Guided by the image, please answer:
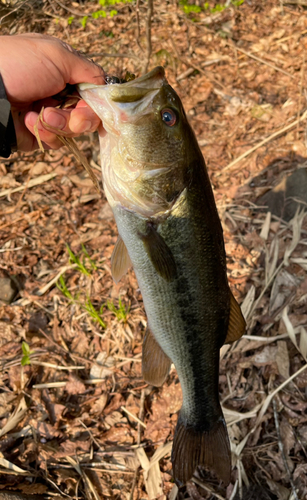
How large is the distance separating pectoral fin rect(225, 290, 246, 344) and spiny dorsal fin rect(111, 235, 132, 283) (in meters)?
0.68

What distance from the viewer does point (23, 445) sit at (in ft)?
10.2

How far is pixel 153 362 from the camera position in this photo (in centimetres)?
247

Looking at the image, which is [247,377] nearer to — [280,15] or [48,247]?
[48,247]

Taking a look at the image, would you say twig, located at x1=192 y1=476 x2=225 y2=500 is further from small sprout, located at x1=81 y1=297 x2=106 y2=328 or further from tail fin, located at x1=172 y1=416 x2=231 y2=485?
small sprout, located at x1=81 y1=297 x2=106 y2=328

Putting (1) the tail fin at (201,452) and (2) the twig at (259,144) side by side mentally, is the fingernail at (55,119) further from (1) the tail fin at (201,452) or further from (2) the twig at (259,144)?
(2) the twig at (259,144)

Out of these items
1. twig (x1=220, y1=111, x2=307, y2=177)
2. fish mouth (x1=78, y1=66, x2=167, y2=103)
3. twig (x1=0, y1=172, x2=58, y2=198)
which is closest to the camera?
fish mouth (x1=78, y1=66, x2=167, y2=103)

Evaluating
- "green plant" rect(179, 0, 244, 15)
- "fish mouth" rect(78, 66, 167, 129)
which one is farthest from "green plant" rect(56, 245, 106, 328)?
"green plant" rect(179, 0, 244, 15)

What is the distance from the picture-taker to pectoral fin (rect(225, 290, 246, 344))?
7.68 feet

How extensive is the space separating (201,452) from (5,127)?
7.85 ft

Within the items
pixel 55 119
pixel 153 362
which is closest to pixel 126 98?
pixel 55 119

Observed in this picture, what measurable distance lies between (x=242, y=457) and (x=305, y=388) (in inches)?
29.4

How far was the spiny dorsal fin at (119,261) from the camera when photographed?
2338 mm

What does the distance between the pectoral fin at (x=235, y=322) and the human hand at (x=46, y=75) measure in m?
1.37

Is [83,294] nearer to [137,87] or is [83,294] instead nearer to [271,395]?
[271,395]
